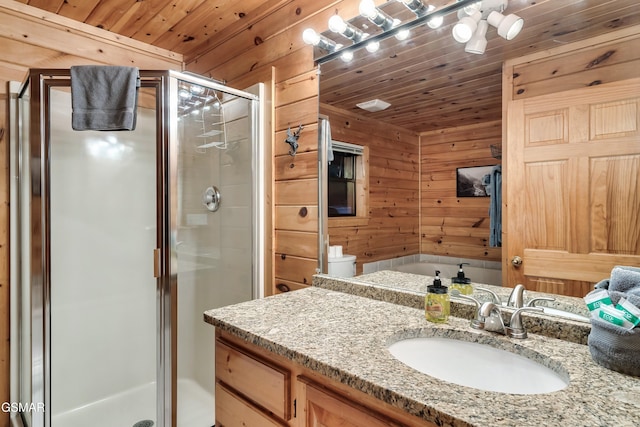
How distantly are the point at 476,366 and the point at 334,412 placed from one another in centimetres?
43

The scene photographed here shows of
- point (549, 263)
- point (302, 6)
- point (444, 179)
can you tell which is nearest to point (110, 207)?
point (302, 6)

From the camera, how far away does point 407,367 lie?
31.5 inches

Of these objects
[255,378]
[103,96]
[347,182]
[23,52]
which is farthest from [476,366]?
[23,52]

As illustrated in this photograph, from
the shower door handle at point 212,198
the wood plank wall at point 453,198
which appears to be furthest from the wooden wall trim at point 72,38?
the wood plank wall at point 453,198

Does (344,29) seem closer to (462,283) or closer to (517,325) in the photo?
(462,283)

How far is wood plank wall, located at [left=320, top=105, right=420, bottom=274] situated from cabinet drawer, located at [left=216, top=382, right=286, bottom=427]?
0.70 m

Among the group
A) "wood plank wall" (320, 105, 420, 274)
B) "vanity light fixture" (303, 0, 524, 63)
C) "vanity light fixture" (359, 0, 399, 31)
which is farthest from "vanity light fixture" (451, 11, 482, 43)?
"wood plank wall" (320, 105, 420, 274)

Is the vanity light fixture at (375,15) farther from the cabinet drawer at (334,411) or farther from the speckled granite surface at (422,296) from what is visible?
the cabinet drawer at (334,411)

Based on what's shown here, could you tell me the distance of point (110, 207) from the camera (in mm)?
2170

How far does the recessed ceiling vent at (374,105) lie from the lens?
1459mm

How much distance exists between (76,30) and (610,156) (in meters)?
2.60

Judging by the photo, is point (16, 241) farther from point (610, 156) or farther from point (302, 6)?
point (610, 156)

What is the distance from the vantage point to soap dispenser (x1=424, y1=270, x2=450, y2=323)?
43.7 inches

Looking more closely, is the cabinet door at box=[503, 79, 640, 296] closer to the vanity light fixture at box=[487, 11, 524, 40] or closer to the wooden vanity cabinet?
the vanity light fixture at box=[487, 11, 524, 40]
